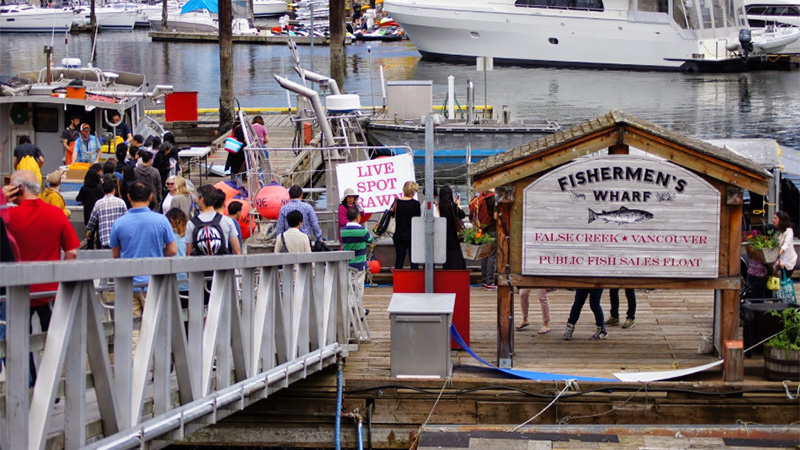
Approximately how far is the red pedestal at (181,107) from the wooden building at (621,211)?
22.4m

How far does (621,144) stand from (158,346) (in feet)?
15.4

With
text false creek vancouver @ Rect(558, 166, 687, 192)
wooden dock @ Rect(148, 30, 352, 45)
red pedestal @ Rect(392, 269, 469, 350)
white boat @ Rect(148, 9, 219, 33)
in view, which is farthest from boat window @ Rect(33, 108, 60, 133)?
white boat @ Rect(148, 9, 219, 33)

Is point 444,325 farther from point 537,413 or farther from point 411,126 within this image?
point 411,126

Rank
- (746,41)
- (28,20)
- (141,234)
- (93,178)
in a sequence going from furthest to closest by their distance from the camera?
(28,20)
(746,41)
(93,178)
(141,234)

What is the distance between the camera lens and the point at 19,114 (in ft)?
66.3

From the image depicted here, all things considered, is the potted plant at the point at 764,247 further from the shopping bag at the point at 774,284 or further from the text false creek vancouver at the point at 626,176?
the text false creek vancouver at the point at 626,176

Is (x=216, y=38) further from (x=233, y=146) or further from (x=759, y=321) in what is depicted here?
(x=759, y=321)

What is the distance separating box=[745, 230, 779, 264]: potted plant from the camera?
10875mm

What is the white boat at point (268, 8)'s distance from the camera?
99.6m

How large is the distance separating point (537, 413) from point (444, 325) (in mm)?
1053

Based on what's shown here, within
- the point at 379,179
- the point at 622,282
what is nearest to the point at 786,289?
the point at 622,282

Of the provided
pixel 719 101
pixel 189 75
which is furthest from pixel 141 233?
pixel 189 75

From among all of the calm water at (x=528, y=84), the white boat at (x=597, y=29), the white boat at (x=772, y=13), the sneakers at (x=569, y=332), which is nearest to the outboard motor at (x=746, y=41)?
the white boat at (x=597, y=29)

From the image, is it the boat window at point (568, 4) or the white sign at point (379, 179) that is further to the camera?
the boat window at point (568, 4)
